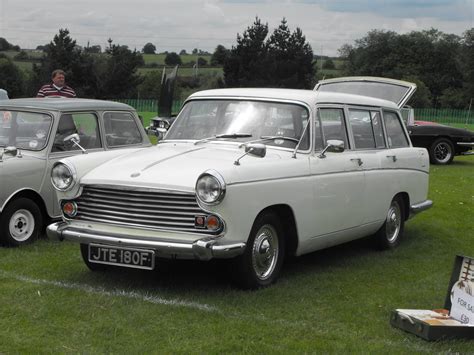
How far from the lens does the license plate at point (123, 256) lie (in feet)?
17.4

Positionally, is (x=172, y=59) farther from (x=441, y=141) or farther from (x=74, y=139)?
(x=74, y=139)

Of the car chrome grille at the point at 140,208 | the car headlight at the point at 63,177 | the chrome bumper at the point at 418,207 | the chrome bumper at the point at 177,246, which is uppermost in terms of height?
the car headlight at the point at 63,177

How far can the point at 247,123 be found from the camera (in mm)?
6586

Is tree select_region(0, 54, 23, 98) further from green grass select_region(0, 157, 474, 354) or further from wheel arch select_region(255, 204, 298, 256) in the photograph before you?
wheel arch select_region(255, 204, 298, 256)

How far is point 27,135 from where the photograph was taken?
7.73 m

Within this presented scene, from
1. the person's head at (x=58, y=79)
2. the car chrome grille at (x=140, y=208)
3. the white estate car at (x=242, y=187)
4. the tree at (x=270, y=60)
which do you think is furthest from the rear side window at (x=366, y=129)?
the tree at (x=270, y=60)

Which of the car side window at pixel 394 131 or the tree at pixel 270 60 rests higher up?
the tree at pixel 270 60

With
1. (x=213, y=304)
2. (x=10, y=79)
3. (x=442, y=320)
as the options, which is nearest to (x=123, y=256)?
(x=213, y=304)

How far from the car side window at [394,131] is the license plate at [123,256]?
373cm

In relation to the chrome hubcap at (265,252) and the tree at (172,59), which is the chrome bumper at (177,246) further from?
the tree at (172,59)

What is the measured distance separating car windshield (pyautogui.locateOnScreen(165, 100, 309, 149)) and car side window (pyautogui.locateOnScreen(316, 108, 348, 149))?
0.94ft

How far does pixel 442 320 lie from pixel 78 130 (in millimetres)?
4782

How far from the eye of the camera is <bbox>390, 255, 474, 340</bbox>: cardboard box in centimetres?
474

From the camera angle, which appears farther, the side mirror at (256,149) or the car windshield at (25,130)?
the car windshield at (25,130)
